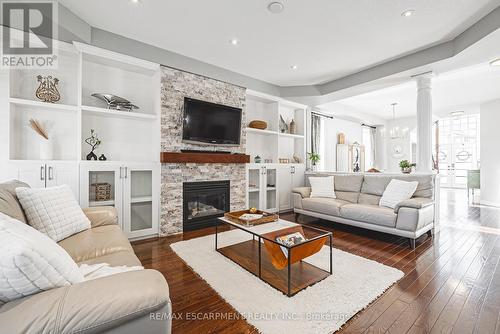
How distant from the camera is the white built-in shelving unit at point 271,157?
4.74m

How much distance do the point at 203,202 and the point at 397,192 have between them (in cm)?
312

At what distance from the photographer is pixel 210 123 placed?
3.95 m

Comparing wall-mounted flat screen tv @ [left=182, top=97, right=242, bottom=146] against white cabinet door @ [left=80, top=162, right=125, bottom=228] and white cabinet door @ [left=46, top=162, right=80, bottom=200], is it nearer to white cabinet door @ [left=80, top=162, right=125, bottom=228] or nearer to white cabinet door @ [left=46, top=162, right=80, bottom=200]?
white cabinet door @ [left=80, top=162, right=125, bottom=228]

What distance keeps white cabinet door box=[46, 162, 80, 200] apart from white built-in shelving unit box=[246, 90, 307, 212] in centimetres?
276

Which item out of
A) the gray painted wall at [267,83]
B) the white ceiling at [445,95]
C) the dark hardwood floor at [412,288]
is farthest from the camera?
the white ceiling at [445,95]

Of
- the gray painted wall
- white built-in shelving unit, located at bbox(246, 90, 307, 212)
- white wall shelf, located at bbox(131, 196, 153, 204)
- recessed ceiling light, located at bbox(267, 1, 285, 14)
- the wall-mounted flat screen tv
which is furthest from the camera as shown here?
white built-in shelving unit, located at bbox(246, 90, 307, 212)

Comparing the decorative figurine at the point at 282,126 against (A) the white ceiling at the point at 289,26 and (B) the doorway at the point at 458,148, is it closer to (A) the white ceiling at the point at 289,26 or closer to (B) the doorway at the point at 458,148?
(A) the white ceiling at the point at 289,26

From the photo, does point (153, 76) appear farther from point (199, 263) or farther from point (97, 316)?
point (97, 316)

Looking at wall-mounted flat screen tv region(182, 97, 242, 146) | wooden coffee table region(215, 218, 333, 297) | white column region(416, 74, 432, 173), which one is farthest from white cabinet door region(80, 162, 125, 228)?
white column region(416, 74, 432, 173)

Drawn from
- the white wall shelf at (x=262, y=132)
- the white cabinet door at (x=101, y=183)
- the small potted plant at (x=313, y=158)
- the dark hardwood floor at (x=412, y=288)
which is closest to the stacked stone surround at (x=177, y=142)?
the dark hardwood floor at (x=412, y=288)

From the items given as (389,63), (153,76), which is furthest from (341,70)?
(153,76)

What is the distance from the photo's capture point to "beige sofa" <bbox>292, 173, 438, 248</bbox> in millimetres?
2998

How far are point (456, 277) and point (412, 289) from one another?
2.02ft

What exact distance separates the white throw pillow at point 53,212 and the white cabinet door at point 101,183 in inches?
34.2
